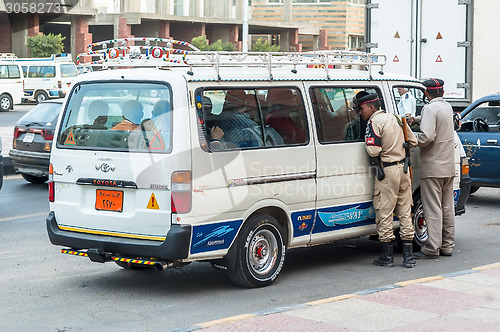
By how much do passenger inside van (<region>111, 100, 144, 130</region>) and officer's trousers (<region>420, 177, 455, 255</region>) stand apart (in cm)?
347

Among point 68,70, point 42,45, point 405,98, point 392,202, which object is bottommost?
point 392,202

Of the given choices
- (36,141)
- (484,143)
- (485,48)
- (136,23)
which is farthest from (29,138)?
(136,23)

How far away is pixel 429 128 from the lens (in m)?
9.23

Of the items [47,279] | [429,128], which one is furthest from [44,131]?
[429,128]

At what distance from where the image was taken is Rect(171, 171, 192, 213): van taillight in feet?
23.7

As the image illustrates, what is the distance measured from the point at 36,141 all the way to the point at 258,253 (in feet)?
27.3

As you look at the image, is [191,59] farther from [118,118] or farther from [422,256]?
[422,256]

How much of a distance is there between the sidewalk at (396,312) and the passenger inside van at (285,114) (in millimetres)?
1666

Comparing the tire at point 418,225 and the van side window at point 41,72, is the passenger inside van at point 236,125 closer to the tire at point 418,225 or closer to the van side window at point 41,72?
the tire at point 418,225

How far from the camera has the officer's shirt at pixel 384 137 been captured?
8719 millimetres

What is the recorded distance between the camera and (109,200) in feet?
25.0

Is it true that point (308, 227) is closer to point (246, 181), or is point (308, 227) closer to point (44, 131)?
point (246, 181)

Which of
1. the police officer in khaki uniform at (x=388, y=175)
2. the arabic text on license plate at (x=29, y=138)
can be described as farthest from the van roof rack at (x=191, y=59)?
the arabic text on license plate at (x=29, y=138)

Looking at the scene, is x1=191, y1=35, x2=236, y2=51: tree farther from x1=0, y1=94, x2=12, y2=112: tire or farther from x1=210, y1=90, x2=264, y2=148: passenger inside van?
x1=210, y1=90, x2=264, y2=148: passenger inside van
